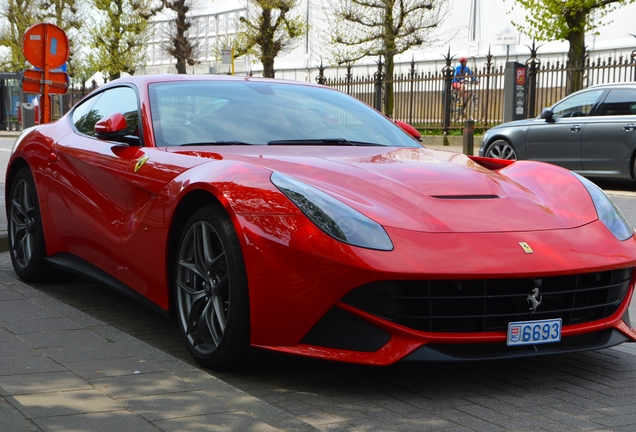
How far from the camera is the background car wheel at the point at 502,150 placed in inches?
583

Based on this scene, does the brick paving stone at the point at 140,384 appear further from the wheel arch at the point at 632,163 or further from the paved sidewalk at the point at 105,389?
the wheel arch at the point at 632,163

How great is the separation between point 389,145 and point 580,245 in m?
1.50

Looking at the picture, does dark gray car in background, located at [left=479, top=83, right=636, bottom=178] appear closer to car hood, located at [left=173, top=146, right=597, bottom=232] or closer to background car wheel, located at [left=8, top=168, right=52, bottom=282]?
car hood, located at [left=173, top=146, right=597, bottom=232]

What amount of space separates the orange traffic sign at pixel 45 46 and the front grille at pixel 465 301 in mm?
9078

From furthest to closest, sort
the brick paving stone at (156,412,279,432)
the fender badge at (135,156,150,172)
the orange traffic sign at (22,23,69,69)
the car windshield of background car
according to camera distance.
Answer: the car windshield of background car
the orange traffic sign at (22,23,69,69)
the fender badge at (135,156,150,172)
the brick paving stone at (156,412,279,432)

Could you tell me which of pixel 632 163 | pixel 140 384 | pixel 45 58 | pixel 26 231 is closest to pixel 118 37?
pixel 45 58

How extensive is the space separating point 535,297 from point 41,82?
947 centimetres

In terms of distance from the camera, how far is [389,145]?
506cm

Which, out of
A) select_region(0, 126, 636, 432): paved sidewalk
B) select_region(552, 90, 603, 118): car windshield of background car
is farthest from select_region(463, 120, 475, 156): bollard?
select_region(0, 126, 636, 432): paved sidewalk

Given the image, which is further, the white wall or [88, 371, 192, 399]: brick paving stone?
the white wall

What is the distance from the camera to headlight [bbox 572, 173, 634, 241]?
409 centimetres

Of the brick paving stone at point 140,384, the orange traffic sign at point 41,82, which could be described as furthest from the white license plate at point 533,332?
the orange traffic sign at point 41,82

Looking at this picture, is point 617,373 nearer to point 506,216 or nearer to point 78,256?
point 506,216

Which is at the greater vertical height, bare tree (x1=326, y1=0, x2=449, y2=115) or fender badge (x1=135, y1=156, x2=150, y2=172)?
bare tree (x1=326, y1=0, x2=449, y2=115)
